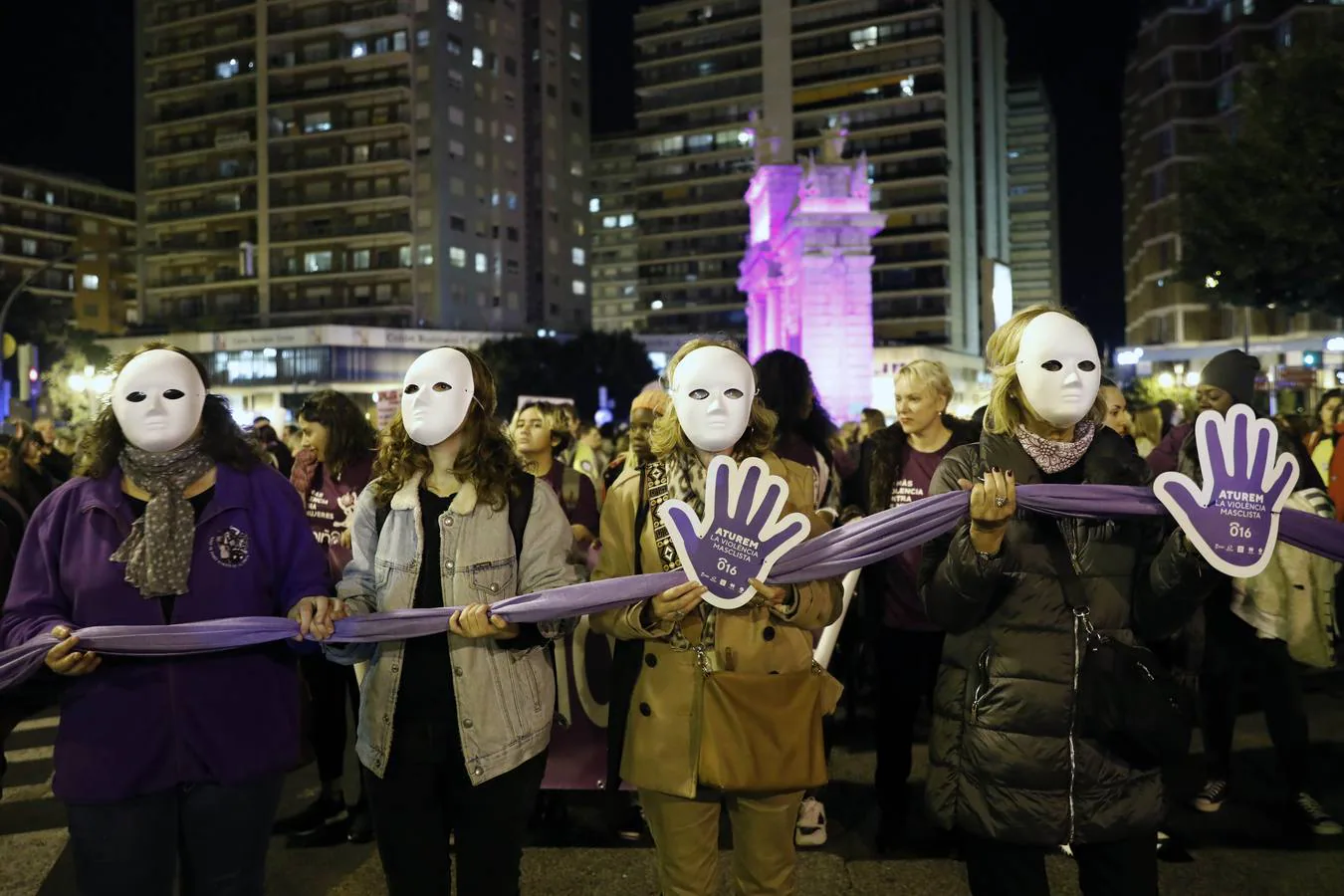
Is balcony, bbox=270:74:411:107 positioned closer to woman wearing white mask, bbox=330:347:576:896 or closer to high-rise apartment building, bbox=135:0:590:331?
high-rise apartment building, bbox=135:0:590:331

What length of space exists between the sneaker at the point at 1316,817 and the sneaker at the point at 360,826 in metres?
4.39

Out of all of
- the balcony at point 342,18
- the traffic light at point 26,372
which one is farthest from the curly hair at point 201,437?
the balcony at point 342,18

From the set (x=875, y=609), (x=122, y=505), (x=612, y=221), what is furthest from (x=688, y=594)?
(x=612, y=221)

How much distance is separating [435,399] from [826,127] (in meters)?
77.3

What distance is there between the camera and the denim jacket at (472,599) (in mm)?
3100

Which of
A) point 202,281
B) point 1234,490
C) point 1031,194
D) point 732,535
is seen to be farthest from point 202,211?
point 1031,194

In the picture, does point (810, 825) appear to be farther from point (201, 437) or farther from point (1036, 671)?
point (201, 437)

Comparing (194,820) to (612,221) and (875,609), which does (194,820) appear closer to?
(875,609)

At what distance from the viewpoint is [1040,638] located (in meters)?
2.85

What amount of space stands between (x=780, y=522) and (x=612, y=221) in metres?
114

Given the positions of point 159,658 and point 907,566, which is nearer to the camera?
point 159,658

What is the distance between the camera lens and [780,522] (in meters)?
2.95

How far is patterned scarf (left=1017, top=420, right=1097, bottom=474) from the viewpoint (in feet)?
9.78

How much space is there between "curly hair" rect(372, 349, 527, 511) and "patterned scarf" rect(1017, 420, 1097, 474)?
1.54 metres
